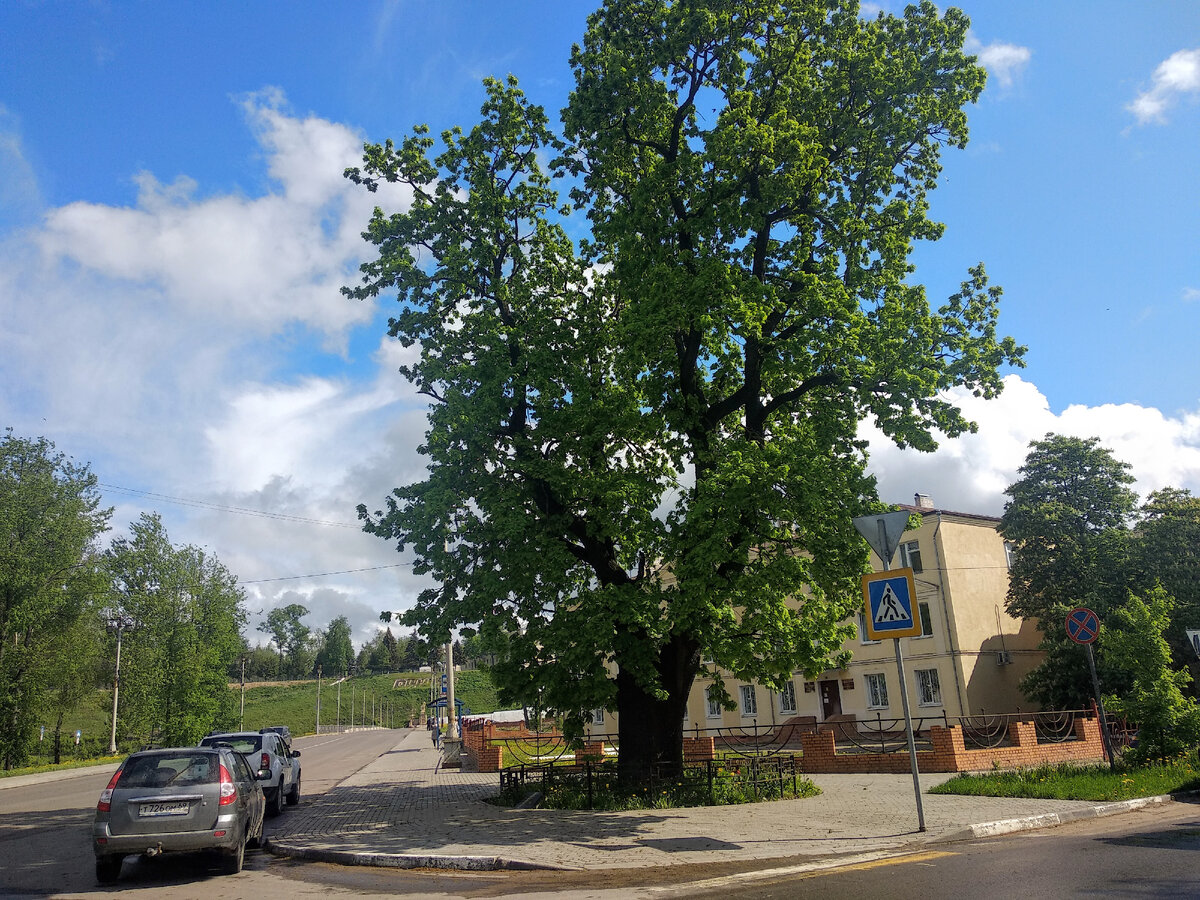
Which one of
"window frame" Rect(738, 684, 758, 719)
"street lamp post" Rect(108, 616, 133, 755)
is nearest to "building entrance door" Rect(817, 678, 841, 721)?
"window frame" Rect(738, 684, 758, 719)

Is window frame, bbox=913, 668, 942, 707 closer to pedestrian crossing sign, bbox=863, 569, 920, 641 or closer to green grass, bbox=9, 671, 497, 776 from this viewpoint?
pedestrian crossing sign, bbox=863, 569, 920, 641

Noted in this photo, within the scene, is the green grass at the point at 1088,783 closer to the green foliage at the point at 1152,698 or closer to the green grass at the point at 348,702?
the green foliage at the point at 1152,698

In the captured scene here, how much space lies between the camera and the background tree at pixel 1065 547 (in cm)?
2944

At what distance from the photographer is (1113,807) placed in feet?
39.0

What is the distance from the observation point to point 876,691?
33.6 metres

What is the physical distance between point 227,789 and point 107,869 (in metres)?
1.46

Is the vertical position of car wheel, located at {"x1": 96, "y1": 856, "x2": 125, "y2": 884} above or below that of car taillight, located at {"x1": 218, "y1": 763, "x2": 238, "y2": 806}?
below

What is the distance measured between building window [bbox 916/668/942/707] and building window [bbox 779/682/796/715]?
21.3ft

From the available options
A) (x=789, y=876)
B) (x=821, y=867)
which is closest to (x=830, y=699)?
(x=821, y=867)

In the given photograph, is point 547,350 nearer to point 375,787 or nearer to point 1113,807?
point 1113,807

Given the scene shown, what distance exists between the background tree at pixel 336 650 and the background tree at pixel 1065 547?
15637cm

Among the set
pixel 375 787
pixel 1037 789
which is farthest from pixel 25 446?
pixel 1037 789

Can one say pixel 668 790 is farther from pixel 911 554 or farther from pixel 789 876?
pixel 911 554

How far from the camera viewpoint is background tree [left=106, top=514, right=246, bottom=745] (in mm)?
34750
